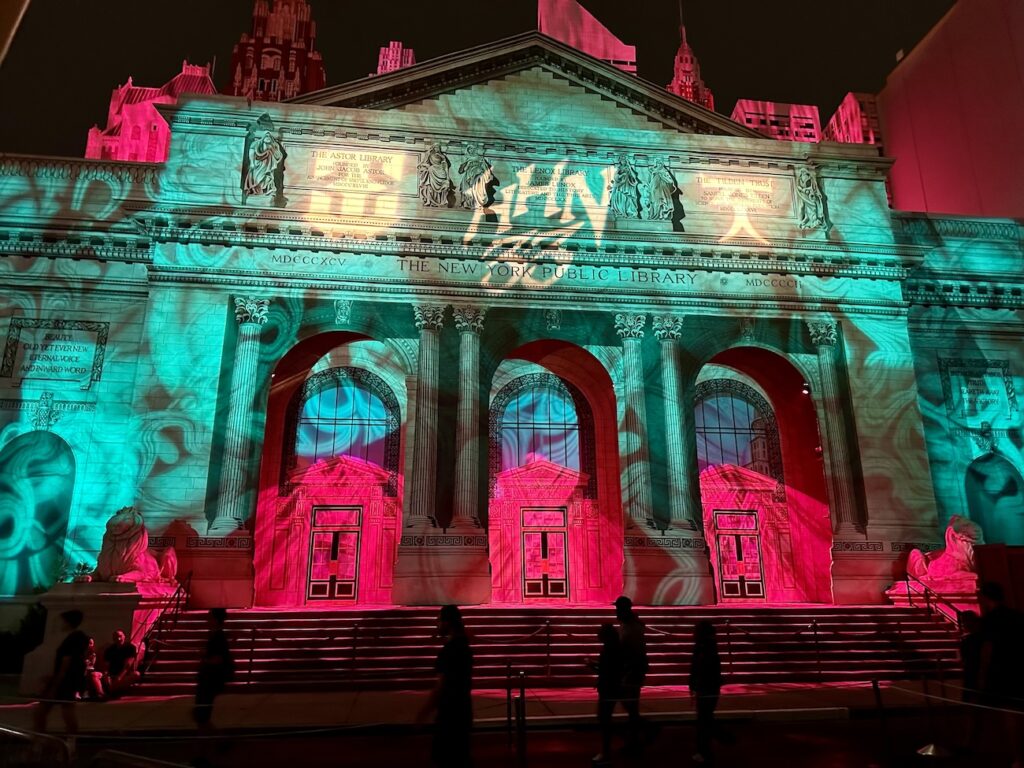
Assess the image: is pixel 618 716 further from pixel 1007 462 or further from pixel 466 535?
pixel 1007 462

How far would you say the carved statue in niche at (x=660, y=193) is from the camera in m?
24.0

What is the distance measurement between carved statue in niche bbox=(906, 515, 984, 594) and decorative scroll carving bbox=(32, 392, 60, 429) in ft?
77.2

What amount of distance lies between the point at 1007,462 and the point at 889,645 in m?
11.5

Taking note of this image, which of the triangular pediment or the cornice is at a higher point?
the triangular pediment

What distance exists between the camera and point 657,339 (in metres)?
23.1

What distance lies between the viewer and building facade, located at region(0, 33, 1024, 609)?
2100 cm

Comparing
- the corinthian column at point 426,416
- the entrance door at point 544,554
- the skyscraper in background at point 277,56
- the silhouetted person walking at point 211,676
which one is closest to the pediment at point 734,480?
the entrance door at point 544,554

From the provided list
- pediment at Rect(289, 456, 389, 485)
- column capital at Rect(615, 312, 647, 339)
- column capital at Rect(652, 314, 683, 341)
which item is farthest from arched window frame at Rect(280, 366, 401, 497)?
column capital at Rect(652, 314, 683, 341)

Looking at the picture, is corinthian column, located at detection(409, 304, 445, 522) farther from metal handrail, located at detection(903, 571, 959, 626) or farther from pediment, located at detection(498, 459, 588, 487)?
metal handrail, located at detection(903, 571, 959, 626)

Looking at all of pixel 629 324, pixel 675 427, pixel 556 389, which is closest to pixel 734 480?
pixel 675 427

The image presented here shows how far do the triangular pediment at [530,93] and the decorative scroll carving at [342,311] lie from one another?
6.69 m

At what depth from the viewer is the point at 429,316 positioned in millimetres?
22328

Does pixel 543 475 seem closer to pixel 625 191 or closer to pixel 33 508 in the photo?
pixel 625 191

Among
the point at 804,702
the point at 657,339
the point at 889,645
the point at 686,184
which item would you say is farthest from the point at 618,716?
the point at 686,184
